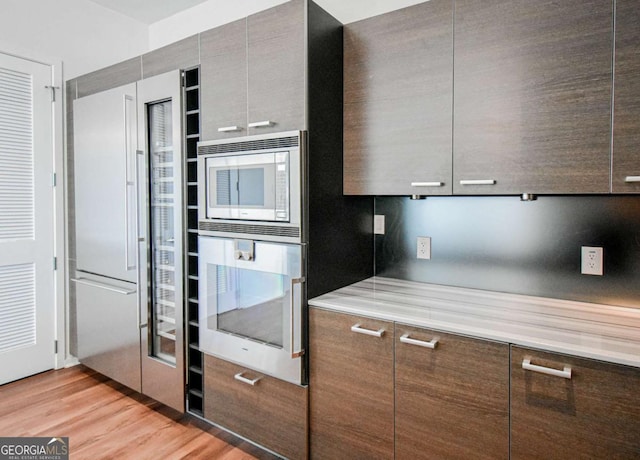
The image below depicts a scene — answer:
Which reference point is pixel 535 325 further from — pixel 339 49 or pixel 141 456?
pixel 141 456

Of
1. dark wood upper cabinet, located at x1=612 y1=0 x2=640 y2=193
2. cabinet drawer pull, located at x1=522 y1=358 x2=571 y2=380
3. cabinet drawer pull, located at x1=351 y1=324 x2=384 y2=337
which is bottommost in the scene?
cabinet drawer pull, located at x1=522 y1=358 x2=571 y2=380

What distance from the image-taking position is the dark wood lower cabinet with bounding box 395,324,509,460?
1.42 meters

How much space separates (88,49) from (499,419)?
3765 mm

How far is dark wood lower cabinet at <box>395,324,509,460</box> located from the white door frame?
279 cm

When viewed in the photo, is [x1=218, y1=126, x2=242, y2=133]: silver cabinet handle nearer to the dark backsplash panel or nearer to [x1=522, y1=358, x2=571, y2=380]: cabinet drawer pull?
the dark backsplash panel

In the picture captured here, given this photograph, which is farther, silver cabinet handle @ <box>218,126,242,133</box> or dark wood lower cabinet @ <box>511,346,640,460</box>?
silver cabinet handle @ <box>218,126,242,133</box>

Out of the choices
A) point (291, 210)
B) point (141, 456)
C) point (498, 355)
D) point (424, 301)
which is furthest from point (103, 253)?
point (498, 355)

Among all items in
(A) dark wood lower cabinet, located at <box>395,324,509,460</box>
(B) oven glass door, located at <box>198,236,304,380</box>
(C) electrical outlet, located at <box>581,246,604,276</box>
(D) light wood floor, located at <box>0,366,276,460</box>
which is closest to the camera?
(A) dark wood lower cabinet, located at <box>395,324,509,460</box>

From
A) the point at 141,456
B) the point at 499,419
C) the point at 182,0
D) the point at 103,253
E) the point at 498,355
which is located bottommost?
the point at 141,456

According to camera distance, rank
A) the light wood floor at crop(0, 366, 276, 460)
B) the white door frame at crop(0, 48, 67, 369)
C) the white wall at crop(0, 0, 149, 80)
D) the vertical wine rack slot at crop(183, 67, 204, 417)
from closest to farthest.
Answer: the light wood floor at crop(0, 366, 276, 460) → the vertical wine rack slot at crop(183, 67, 204, 417) → the white wall at crop(0, 0, 149, 80) → the white door frame at crop(0, 48, 67, 369)

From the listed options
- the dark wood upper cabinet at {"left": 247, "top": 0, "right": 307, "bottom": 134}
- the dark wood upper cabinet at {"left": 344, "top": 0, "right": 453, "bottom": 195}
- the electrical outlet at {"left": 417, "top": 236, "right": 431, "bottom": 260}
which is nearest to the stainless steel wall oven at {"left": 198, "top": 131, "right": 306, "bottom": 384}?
the dark wood upper cabinet at {"left": 247, "top": 0, "right": 307, "bottom": 134}

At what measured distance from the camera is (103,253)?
2.81 metres

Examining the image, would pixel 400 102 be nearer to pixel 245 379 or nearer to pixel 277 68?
pixel 277 68

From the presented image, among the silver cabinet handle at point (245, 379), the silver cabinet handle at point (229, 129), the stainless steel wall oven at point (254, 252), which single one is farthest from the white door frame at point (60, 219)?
the silver cabinet handle at point (245, 379)
